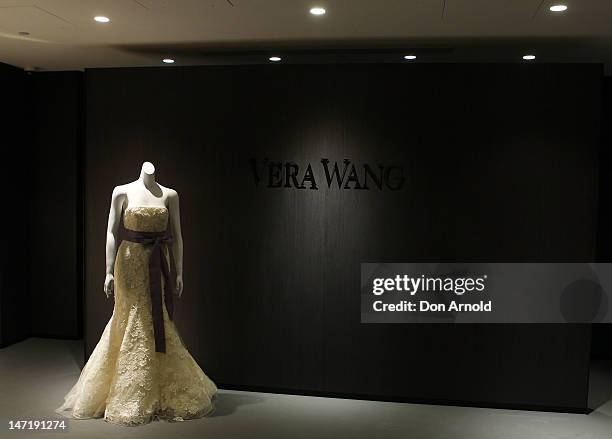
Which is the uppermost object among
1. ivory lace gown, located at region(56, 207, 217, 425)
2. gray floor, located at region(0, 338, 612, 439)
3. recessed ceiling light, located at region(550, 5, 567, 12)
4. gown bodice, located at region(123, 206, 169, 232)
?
recessed ceiling light, located at region(550, 5, 567, 12)

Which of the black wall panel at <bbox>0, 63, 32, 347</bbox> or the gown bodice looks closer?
the gown bodice

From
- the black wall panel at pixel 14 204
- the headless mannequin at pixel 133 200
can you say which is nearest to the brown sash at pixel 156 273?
the headless mannequin at pixel 133 200

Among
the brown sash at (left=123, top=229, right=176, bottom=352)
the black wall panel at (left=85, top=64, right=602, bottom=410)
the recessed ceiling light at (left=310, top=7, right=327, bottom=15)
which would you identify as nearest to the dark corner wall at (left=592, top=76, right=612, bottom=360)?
the black wall panel at (left=85, top=64, right=602, bottom=410)

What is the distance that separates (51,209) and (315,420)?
4.13m

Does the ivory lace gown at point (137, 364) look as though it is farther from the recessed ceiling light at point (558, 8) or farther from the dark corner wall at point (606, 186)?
the dark corner wall at point (606, 186)

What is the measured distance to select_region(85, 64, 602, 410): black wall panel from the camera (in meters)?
5.26

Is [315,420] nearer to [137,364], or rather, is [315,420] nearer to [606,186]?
[137,364]

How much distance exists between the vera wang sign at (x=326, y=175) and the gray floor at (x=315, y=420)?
178 centimetres

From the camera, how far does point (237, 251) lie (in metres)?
5.68

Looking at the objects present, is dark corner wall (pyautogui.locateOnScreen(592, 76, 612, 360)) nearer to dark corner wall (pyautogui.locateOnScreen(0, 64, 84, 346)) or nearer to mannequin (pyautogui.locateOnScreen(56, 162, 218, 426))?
mannequin (pyautogui.locateOnScreen(56, 162, 218, 426))

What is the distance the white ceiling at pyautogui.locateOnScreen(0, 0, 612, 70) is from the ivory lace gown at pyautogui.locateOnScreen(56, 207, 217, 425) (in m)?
1.48

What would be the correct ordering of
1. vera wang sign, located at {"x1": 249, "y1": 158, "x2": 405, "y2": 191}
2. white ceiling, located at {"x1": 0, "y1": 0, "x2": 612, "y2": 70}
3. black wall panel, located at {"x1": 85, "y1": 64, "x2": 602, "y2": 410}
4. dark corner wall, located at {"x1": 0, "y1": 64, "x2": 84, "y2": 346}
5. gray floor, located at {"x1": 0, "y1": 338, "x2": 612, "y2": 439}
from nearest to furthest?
white ceiling, located at {"x1": 0, "y1": 0, "x2": 612, "y2": 70}
gray floor, located at {"x1": 0, "y1": 338, "x2": 612, "y2": 439}
black wall panel, located at {"x1": 85, "y1": 64, "x2": 602, "y2": 410}
vera wang sign, located at {"x1": 249, "y1": 158, "x2": 405, "y2": 191}
dark corner wall, located at {"x1": 0, "y1": 64, "x2": 84, "y2": 346}

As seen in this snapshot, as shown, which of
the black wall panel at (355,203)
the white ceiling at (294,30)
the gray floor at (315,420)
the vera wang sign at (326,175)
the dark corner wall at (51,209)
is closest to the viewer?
the white ceiling at (294,30)

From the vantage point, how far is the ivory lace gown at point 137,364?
15.8 feet
